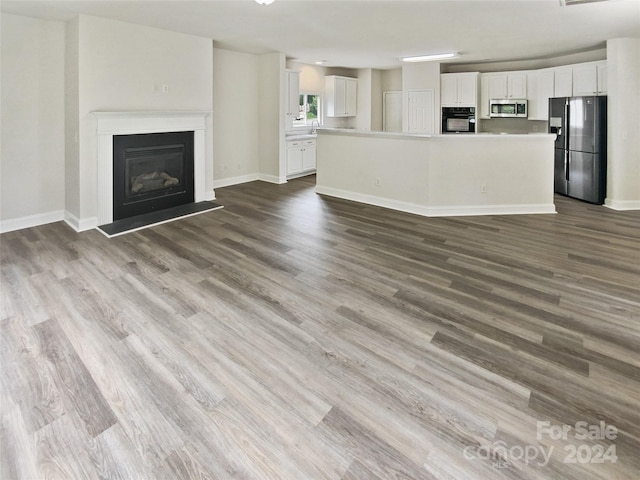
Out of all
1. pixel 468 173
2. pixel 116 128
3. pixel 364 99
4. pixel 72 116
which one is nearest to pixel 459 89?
pixel 364 99

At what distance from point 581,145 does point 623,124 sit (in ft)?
2.08

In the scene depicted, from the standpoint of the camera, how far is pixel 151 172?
580 centimetres

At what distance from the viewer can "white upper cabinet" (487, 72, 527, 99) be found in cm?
807

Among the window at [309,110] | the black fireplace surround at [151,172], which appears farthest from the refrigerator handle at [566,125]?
the black fireplace surround at [151,172]

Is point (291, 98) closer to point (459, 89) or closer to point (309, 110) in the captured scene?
point (309, 110)

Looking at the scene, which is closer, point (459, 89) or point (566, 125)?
point (566, 125)

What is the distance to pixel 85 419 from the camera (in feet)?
6.35

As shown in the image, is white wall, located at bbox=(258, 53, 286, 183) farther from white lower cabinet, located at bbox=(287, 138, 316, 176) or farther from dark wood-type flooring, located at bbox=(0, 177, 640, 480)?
dark wood-type flooring, located at bbox=(0, 177, 640, 480)

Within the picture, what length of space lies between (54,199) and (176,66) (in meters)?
2.58

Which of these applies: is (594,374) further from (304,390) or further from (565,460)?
(304,390)

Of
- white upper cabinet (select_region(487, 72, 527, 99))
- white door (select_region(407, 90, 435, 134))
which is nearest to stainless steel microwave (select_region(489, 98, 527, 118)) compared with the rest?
white upper cabinet (select_region(487, 72, 527, 99))

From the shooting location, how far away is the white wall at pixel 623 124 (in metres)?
5.95

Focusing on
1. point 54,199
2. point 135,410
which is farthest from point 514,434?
point 54,199

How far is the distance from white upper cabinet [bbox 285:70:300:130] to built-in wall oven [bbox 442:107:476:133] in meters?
3.37
